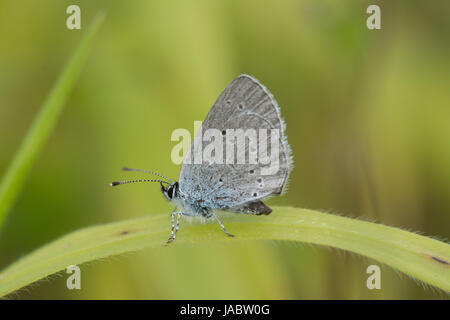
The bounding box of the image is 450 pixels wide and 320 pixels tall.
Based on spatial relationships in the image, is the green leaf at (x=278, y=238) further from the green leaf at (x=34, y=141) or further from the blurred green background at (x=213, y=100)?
the blurred green background at (x=213, y=100)

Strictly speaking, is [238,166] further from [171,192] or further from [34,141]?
[34,141]

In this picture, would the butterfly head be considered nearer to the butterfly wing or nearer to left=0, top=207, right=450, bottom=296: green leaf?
the butterfly wing

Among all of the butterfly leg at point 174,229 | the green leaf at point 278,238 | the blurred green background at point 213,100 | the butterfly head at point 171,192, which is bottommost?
the green leaf at point 278,238

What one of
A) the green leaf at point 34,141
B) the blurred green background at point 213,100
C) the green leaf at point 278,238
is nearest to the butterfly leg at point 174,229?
the green leaf at point 278,238

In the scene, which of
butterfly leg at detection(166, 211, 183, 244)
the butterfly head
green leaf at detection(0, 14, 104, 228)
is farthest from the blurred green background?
green leaf at detection(0, 14, 104, 228)
